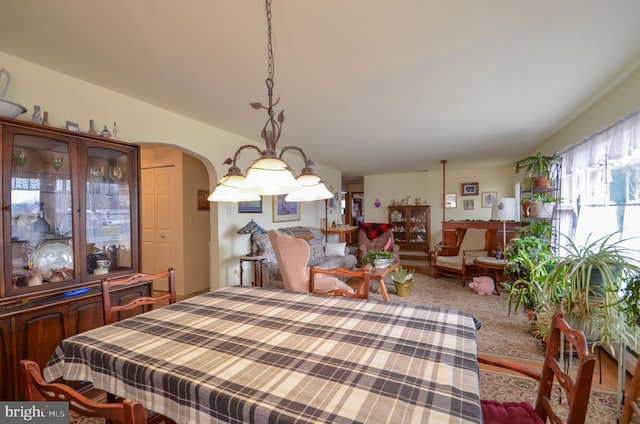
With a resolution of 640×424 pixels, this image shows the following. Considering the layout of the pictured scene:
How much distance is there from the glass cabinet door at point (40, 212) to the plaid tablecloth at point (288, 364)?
0.98 metres

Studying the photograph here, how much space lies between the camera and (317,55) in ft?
6.04

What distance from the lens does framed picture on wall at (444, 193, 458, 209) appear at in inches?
281

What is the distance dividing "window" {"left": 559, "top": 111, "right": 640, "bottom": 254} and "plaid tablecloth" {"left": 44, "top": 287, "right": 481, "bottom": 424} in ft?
6.62

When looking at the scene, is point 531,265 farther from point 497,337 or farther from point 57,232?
point 57,232

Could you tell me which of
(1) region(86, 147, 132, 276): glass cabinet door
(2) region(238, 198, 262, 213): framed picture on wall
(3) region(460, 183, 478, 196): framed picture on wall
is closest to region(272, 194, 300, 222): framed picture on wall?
(2) region(238, 198, 262, 213): framed picture on wall

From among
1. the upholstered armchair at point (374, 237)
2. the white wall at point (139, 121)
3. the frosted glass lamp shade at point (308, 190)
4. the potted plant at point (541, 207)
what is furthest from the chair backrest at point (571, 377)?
the upholstered armchair at point (374, 237)

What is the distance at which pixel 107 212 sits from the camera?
2.25 metres

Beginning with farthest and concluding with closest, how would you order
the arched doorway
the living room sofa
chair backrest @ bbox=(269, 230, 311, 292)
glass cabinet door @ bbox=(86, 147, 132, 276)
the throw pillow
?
the throw pillow → the arched doorway → the living room sofa → chair backrest @ bbox=(269, 230, 311, 292) → glass cabinet door @ bbox=(86, 147, 132, 276)

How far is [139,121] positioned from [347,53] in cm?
209

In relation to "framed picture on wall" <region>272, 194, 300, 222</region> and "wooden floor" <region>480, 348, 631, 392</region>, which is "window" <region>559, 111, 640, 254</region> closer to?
"wooden floor" <region>480, 348, 631, 392</region>

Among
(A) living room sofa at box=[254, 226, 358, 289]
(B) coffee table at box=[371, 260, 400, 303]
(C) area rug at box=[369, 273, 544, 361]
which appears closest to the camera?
(C) area rug at box=[369, 273, 544, 361]

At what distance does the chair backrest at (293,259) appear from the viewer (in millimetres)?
2713

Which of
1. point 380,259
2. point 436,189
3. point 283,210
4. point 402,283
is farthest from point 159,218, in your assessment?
point 436,189

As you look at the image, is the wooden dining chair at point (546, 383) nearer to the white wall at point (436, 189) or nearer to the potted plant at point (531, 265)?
the potted plant at point (531, 265)
